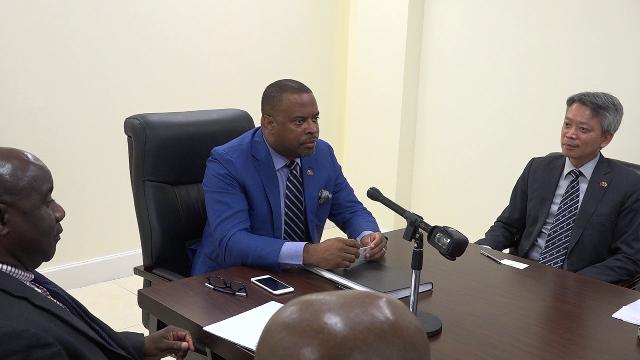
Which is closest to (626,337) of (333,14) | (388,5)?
(388,5)

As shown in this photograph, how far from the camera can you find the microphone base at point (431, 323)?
4.99 feet

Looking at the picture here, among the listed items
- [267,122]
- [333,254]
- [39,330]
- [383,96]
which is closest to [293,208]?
[267,122]

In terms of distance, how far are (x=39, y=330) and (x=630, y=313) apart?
145 cm

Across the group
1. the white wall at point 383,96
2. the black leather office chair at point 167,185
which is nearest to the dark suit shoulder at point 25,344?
the black leather office chair at point 167,185

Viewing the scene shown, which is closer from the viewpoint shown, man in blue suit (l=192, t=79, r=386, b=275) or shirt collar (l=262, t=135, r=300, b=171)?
man in blue suit (l=192, t=79, r=386, b=275)

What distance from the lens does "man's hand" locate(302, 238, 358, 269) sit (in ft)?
6.14

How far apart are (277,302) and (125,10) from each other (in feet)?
8.45

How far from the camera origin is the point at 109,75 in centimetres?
365

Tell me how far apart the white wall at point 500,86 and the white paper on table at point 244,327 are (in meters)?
2.59

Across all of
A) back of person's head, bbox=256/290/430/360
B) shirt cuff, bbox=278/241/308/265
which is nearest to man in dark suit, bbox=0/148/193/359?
shirt cuff, bbox=278/241/308/265

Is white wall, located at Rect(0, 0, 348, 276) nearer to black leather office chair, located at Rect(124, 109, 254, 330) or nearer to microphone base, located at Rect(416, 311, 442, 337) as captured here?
black leather office chair, located at Rect(124, 109, 254, 330)

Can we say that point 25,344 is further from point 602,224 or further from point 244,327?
point 602,224

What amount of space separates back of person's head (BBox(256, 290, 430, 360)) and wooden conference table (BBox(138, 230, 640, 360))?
0.93 meters

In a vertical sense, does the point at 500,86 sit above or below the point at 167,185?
above
